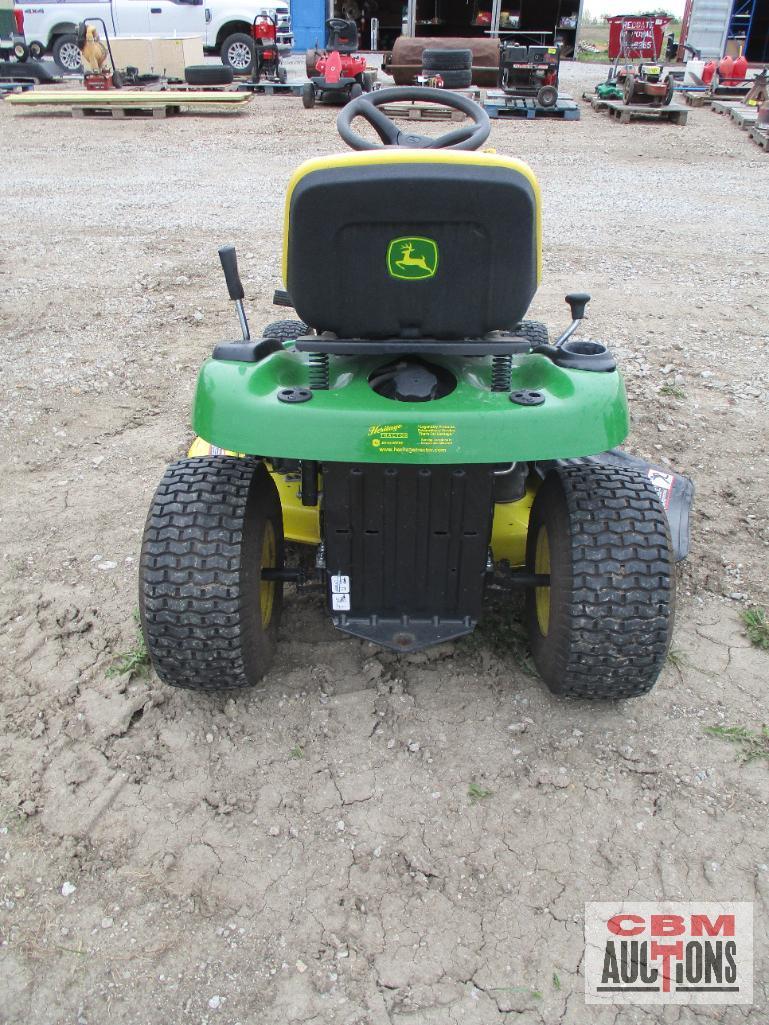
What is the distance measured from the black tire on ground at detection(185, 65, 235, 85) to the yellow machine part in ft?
49.2

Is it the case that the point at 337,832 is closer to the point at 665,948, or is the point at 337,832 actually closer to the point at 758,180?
the point at 665,948

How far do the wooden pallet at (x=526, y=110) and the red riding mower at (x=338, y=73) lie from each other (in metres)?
2.05

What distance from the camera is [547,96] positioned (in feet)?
44.8

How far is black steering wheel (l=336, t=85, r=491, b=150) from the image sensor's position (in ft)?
7.60

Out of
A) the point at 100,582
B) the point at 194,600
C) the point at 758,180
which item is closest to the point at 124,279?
the point at 100,582

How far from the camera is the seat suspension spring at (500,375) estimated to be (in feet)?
7.18

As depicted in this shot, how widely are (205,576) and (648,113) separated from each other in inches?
543

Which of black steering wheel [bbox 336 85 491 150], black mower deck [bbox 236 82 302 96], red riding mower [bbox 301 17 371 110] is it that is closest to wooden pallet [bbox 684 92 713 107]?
red riding mower [bbox 301 17 371 110]

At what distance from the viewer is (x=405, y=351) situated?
2119 mm

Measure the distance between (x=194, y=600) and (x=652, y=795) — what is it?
127 centimetres

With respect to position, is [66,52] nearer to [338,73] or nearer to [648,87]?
[338,73]

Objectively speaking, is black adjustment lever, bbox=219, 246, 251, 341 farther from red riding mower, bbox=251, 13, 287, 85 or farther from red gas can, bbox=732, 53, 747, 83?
red gas can, bbox=732, 53, 747, 83

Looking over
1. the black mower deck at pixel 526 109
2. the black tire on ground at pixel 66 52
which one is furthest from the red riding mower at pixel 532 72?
the black tire on ground at pixel 66 52

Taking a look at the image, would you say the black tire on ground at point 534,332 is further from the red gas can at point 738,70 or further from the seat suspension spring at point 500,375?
the red gas can at point 738,70
